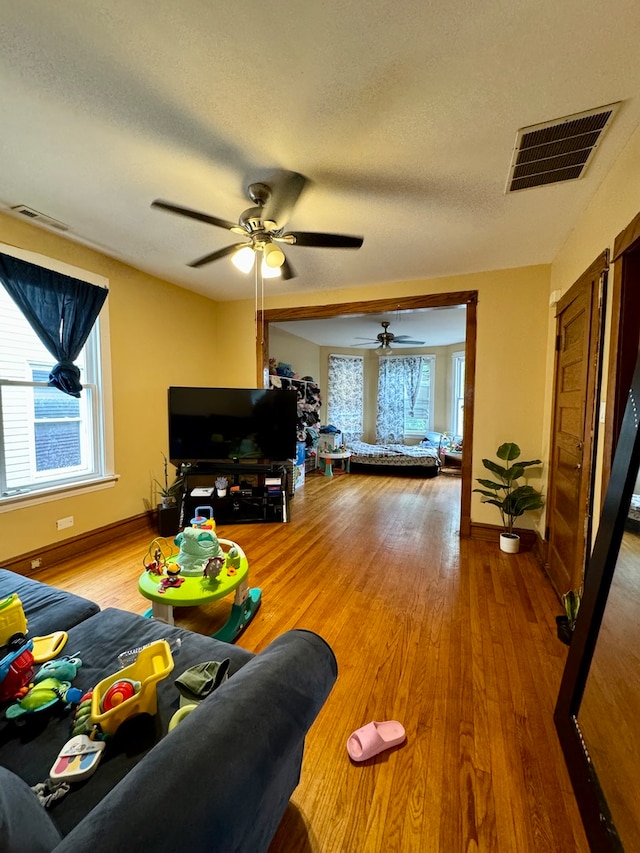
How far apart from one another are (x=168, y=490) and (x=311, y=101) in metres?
3.34

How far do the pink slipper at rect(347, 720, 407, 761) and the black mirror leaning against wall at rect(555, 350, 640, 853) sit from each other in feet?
2.00

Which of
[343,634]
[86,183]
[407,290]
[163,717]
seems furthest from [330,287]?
[163,717]

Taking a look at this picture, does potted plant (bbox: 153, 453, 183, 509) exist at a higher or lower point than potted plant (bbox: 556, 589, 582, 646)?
higher

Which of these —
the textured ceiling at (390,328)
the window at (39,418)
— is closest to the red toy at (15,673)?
the window at (39,418)

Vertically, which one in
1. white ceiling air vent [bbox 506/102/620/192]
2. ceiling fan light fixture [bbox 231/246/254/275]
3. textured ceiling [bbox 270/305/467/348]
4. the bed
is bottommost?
the bed

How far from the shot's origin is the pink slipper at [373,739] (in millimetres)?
1310

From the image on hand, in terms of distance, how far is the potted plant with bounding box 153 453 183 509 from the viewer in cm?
344

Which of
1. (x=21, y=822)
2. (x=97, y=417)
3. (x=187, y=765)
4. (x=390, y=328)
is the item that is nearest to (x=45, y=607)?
(x=21, y=822)

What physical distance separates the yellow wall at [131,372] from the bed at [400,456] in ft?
11.5

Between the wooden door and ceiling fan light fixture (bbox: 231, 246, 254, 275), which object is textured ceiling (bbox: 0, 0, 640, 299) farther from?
the wooden door

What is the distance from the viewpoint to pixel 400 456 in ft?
21.2

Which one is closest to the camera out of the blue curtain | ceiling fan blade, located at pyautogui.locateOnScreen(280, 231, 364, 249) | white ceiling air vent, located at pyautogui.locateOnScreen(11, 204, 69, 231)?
ceiling fan blade, located at pyautogui.locateOnScreen(280, 231, 364, 249)

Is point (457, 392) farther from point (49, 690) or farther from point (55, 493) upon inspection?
point (49, 690)

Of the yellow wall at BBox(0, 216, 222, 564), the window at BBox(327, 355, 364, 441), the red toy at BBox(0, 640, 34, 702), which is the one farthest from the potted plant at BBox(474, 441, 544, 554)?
the window at BBox(327, 355, 364, 441)
